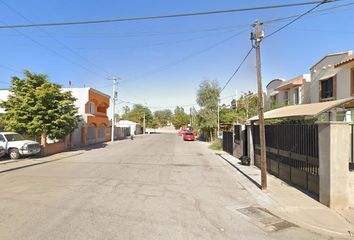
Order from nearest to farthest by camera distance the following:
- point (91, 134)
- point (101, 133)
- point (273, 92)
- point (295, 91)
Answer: point (295, 91) → point (273, 92) → point (91, 134) → point (101, 133)

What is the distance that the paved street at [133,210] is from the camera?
5.80 m

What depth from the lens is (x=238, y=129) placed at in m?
20.0

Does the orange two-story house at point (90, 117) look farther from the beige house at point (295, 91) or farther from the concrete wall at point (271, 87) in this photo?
the concrete wall at point (271, 87)

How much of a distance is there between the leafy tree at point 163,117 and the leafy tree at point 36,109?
11252cm

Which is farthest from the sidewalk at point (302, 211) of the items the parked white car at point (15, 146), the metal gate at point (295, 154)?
the parked white car at point (15, 146)

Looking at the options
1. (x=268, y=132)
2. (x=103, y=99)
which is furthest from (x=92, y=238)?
(x=103, y=99)

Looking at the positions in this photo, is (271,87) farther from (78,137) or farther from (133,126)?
(133,126)

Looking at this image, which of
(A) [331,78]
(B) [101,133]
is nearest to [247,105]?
(A) [331,78]

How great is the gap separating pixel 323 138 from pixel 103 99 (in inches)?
1475

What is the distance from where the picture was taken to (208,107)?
46375mm

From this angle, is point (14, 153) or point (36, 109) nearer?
point (14, 153)

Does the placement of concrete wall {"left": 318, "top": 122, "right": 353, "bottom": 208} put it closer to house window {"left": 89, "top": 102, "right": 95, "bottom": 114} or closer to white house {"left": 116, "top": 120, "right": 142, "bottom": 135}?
house window {"left": 89, "top": 102, "right": 95, "bottom": 114}

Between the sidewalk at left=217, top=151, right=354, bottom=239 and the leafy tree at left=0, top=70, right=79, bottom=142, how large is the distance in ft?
54.2

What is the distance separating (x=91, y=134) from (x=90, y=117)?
302 centimetres
